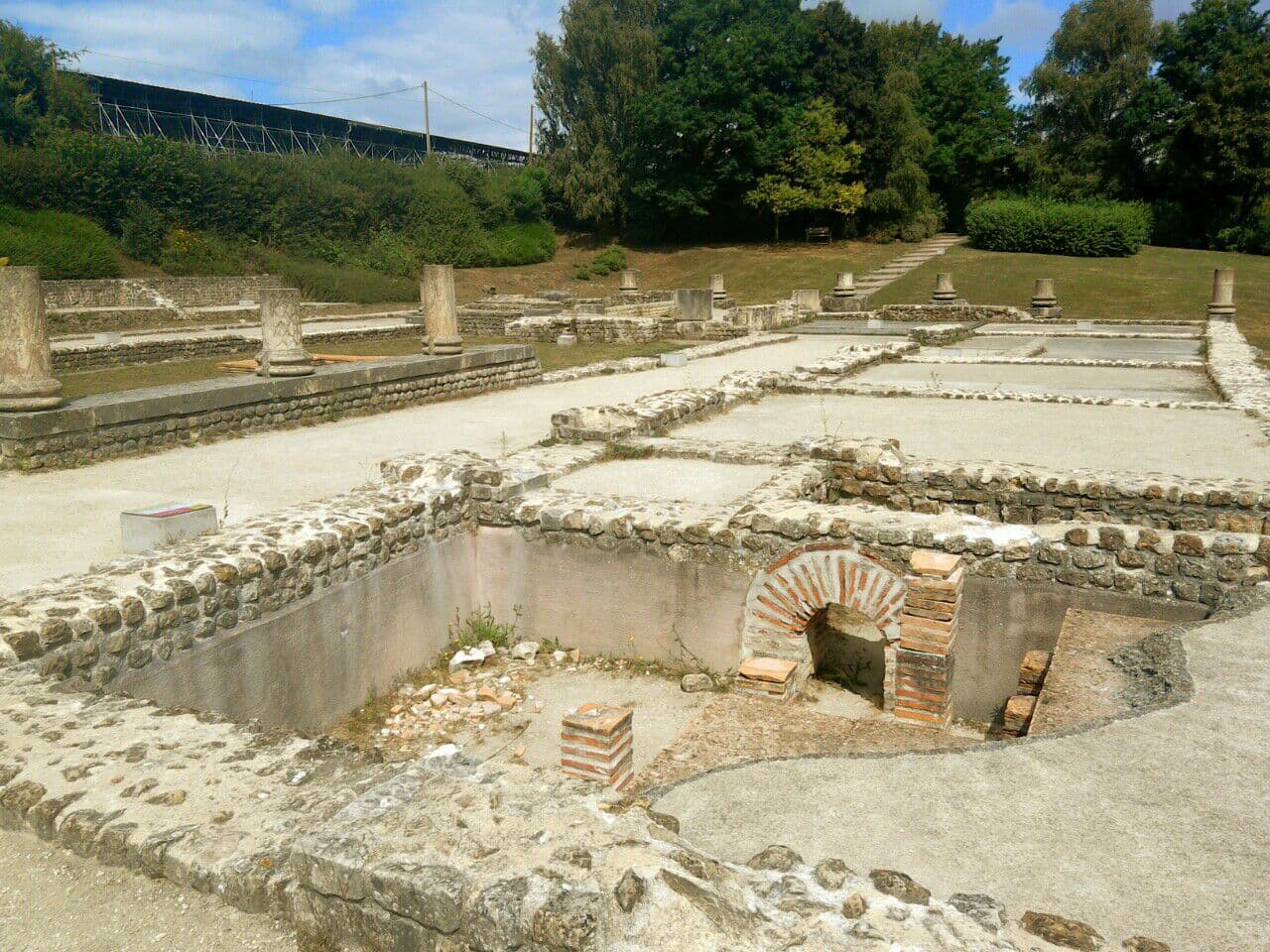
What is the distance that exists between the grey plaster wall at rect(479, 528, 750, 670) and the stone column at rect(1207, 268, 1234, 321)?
24.5 m

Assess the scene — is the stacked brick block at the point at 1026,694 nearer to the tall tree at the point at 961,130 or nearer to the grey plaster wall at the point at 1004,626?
the grey plaster wall at the point at 1004,626

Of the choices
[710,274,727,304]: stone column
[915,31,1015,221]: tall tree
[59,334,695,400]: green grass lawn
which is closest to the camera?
[59,334,695,400]: green grass lawn

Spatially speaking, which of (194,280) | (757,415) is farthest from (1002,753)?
(194,280)

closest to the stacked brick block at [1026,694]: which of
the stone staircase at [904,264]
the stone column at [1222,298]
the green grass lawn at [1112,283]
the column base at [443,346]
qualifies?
the column base at [443,346]

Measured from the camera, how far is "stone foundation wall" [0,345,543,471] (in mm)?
9117

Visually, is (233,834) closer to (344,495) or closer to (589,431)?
(344,495)

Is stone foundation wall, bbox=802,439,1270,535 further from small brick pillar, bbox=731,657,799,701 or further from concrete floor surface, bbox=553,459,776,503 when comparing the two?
small brick pillar, bbox=731,657,799,701

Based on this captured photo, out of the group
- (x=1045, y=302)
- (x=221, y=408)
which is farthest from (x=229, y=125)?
(x=221, y=408)

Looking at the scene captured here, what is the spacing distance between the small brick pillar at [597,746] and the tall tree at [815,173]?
1641 inches

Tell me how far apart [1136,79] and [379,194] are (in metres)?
35.4

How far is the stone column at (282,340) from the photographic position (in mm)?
12117

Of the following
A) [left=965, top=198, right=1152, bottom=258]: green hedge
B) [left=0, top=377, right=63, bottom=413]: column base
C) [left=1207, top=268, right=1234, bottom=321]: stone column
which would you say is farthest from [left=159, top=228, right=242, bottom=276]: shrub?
[left=1207, top=268, right=1234, bottom=321]: stone column

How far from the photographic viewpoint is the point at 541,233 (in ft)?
153

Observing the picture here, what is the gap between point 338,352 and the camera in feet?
71.6
